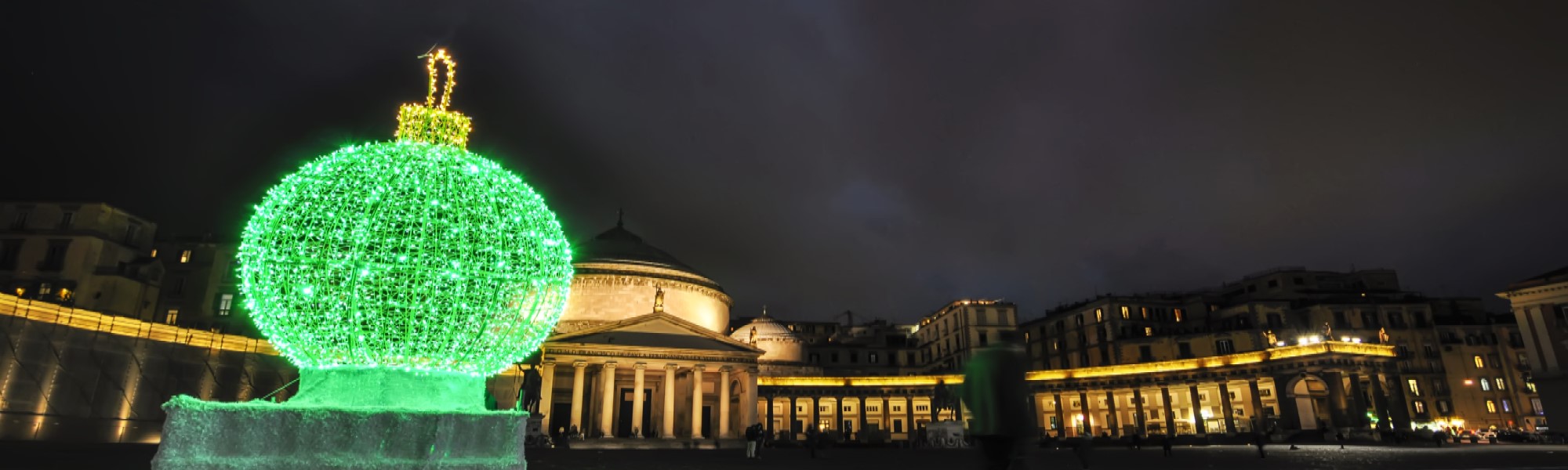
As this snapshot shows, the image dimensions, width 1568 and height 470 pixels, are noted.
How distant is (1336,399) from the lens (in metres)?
51.4

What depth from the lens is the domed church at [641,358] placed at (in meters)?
47.0

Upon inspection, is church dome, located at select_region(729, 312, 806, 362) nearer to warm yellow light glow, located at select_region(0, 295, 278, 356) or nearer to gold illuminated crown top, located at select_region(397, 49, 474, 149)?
warm yellow light glow, located at select_region(0, 295, 278, 356)

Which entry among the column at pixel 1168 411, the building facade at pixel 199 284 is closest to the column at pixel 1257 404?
the column at pixel 1168 411

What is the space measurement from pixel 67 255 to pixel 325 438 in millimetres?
54766

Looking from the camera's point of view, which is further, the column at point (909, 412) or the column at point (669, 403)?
Result: the column at point (909, 412)

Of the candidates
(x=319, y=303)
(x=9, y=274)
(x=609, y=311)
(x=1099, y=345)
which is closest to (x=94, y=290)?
(x=9, y=274)

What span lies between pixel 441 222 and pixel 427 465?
3567 mm

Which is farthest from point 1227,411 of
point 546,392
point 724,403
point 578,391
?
point 546,392

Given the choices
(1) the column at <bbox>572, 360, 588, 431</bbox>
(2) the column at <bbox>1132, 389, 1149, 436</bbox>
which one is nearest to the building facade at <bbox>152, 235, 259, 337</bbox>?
(1) the column at <bbox>572, 360, 588, 431</bbox>

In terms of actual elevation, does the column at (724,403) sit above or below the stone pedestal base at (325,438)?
above

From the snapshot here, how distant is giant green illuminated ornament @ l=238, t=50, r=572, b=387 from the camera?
10633 mm

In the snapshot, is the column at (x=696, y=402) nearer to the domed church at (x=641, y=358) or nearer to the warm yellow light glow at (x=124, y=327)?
the domed church at (x=641, y=358)

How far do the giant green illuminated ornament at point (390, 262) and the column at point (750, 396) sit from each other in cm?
4035

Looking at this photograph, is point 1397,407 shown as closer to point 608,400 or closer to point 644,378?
point 644,378
